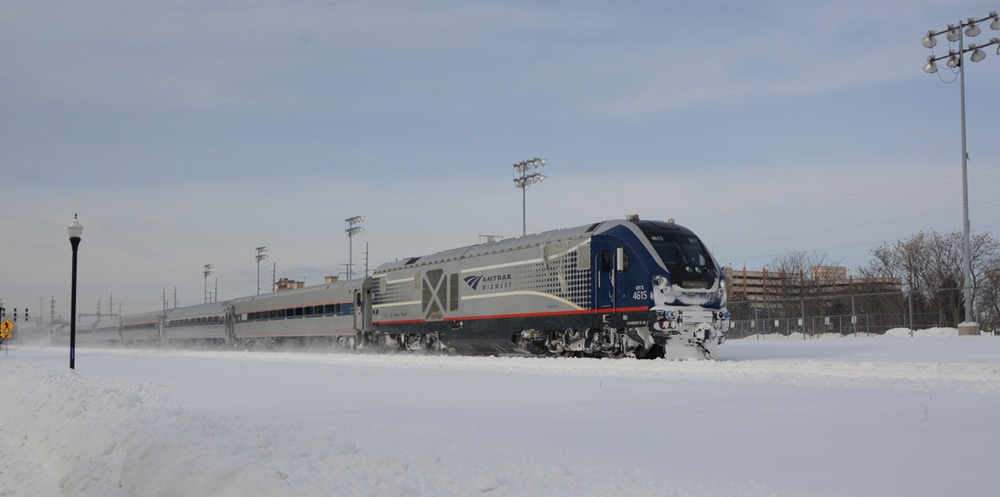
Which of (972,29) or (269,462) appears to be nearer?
(269,462)

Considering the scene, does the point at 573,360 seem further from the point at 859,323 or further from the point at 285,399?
the point at 859,323

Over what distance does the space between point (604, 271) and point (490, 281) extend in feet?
19.2

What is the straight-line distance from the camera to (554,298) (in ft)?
82.1

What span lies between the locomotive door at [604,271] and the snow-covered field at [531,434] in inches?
205

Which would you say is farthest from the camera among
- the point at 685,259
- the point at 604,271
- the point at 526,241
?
the point at 526,241

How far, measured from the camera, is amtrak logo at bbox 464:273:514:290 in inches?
1079

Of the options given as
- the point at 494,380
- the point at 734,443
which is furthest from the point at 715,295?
the point at 734,443

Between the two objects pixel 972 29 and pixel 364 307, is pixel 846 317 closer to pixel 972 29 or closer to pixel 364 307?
pixel 972 29

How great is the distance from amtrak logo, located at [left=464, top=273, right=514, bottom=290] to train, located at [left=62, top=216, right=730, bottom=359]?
56 millimetres

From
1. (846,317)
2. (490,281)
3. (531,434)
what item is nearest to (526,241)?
(490,281)

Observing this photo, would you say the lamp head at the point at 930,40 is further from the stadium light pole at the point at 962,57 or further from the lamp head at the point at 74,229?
the lamp head at the point at 74,229

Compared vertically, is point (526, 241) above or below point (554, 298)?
above

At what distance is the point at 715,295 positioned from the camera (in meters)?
22.6

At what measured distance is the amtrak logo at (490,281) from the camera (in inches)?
1079
